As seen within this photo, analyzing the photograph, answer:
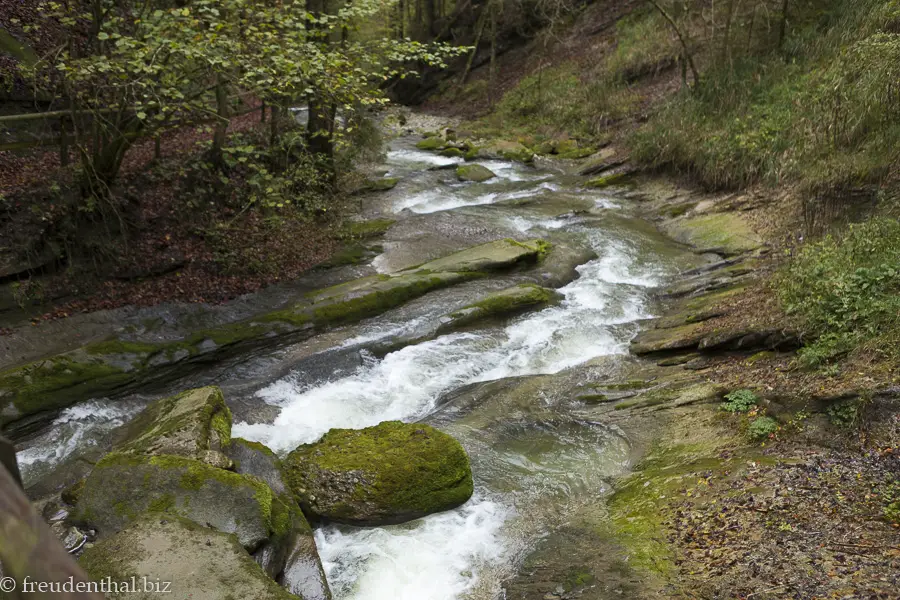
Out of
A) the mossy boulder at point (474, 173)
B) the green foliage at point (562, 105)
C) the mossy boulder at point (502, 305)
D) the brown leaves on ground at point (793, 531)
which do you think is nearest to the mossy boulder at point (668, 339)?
the mossy boulder at point (502, 305)

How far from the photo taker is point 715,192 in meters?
15.2

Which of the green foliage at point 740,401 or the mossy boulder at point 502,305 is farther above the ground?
the green foliage at point 740,401

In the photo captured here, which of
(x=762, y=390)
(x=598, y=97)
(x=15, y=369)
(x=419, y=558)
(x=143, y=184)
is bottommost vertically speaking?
(x=419, y=558)

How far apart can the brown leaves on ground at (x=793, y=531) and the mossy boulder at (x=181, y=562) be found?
344 cm

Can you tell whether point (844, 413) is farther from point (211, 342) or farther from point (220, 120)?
point (220, 120)

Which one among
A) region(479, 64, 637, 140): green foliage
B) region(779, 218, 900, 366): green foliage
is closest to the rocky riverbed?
region(779, 218, 900, 366): green foliage

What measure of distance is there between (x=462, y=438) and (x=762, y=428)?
11.5ft

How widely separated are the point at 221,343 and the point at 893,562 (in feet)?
30.1

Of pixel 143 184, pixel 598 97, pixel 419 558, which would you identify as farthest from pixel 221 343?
pixel 598 97

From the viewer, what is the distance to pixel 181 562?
4.46m

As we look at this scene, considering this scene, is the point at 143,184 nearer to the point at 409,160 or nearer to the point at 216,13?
the point at 216,13

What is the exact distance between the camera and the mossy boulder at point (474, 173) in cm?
1978

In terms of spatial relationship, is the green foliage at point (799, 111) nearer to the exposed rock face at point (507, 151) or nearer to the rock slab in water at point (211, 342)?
the exposed rock face at point (507, 151)

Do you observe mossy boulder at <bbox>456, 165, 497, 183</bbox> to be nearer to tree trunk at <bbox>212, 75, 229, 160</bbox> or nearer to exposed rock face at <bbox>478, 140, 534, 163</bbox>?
exposed rock face at <bbox>478, 140, 534, 163</bbox>
